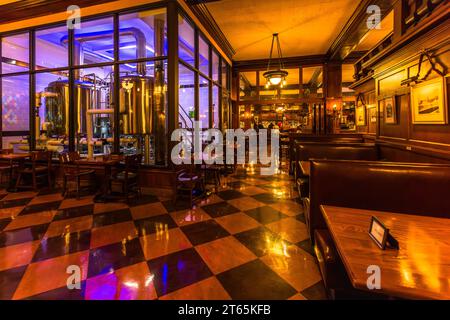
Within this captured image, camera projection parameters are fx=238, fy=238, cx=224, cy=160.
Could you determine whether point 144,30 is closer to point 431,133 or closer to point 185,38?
point 185,38

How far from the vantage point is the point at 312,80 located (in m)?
12.5

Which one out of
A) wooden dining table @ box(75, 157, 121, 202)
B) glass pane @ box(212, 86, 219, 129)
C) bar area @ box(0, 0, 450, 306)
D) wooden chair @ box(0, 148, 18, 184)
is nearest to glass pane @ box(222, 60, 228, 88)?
bar area @ box(0, 0, 450, 306)

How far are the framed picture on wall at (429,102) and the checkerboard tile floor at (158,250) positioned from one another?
198 cm

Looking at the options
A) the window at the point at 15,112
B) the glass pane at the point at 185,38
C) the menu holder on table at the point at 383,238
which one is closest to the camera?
the menu holder on table at the point at 383,238

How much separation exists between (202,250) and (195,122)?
12.8 ft

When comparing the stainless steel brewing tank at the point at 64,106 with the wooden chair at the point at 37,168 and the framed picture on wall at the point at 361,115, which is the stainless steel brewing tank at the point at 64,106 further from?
the framed picture on wall at the point at 361,115

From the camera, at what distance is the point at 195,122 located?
5.93 meters

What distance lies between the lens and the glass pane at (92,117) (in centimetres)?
547

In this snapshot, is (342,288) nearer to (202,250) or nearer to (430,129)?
(202,250)

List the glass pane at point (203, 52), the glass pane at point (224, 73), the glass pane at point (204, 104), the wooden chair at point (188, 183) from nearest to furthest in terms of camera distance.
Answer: the wooden chair at point (188, 183) < the glass pane at point (203, 52) < the glass pane at point (204, 104) < the glass pane at point (224, 73)

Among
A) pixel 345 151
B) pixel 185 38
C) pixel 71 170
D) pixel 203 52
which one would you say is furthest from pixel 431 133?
pixel 203 52

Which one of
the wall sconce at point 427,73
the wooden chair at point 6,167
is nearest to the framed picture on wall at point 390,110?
the wall sconce at point 427,73

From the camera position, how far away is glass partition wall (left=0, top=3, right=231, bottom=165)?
495cm

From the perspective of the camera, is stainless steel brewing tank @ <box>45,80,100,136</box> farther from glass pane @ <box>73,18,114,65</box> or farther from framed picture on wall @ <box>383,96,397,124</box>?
framed picture on wall @ <box>383,96,397,124</box>
